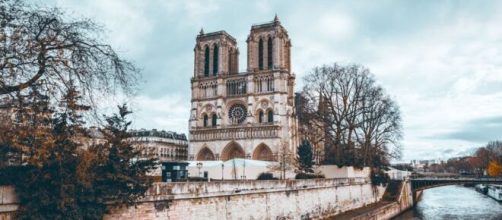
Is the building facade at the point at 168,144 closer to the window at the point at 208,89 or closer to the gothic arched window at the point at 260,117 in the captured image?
the window at the point at 208,89

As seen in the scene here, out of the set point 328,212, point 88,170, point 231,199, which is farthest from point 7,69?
point 328,212

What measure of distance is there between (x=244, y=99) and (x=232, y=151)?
755 centimetres

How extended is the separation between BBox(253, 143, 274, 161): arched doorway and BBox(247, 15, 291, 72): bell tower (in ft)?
35.9

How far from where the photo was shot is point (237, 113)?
6488 centimetres

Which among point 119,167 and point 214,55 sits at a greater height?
point 214,55

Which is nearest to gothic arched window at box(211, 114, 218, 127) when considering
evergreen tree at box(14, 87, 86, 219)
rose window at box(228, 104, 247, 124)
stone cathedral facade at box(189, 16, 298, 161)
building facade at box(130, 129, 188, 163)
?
stone cathedral facade at box(189, 16, 298, 161)

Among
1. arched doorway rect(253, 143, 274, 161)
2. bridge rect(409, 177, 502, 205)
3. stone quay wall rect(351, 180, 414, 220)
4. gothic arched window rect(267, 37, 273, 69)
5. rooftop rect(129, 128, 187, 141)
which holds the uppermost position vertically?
gothic arched window rect(267, 37, 273, 69)

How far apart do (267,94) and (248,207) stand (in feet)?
141

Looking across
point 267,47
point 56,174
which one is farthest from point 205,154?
point 56,174

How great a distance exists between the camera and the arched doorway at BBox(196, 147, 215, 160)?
212 ft

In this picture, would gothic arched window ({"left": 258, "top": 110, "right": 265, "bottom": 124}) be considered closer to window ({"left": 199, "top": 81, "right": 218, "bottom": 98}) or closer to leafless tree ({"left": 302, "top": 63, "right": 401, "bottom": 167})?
window ({"left": 199, "top": 81, "right": 218, "bottom": 98})

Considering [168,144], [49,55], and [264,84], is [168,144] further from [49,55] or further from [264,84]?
[49,55]

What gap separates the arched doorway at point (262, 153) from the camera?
60438 mm

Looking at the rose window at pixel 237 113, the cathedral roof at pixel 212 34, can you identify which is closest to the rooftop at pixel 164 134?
the cathedral roof at pixel 212 34
